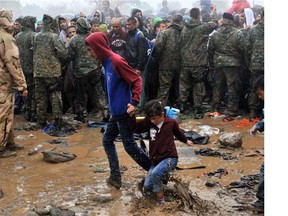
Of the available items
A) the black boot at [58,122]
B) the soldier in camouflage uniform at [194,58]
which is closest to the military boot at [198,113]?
the soldier in camouflage uniform at [194,58]

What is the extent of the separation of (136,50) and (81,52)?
1138mm

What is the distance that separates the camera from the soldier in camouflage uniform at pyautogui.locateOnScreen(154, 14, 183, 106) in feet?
28.9

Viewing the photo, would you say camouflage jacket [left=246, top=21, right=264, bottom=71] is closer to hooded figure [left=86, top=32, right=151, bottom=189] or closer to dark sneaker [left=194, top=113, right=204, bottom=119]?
dark sneaker [left=194, top=113, right=204, bottom=119]

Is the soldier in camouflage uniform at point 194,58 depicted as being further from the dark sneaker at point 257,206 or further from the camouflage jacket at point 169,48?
the dark sneaker at point 257,206

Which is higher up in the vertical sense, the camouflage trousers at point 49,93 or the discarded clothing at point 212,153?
the camouflage trousers at point 49,93

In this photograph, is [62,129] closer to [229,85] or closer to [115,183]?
[115,183]

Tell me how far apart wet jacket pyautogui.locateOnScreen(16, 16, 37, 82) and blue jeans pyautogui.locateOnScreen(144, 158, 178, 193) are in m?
4.97

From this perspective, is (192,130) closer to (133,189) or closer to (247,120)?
(247,120)

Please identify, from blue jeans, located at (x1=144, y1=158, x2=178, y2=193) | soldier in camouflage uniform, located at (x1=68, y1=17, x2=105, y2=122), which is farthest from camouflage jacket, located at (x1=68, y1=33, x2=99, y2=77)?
blue jeans, located at (x1=144, y1=158, x2=178, y2=193)

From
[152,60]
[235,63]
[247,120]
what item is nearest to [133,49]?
[152,60]

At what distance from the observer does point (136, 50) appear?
8.72 meters

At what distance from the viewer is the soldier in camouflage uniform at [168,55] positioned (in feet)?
28.9

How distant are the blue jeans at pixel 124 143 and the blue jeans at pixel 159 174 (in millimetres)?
389
